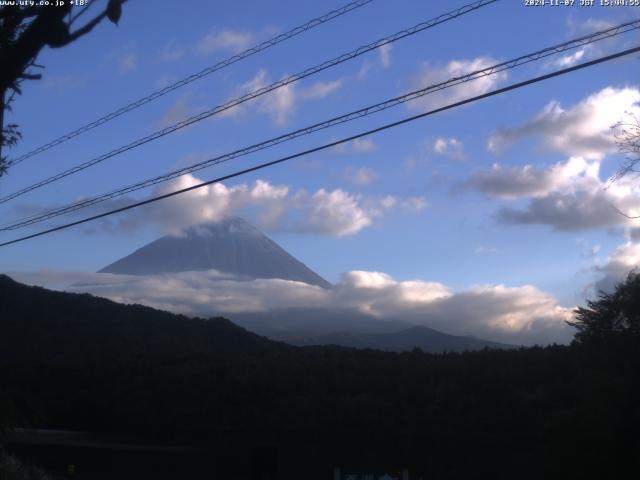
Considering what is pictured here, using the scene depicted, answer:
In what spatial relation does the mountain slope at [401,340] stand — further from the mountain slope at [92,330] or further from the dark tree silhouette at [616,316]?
the dark tree silhouette at [616,316]

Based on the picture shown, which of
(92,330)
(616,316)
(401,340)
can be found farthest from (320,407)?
(401,340)

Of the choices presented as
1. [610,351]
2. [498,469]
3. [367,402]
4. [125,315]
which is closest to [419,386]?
[367,402]

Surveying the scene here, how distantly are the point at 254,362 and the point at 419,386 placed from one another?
9.44 m

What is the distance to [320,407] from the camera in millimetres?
34312

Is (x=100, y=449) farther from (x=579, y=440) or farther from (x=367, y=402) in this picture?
(x=579, y=440)

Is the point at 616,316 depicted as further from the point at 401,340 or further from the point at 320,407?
the point at 401,340

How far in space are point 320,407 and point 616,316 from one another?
633 inches

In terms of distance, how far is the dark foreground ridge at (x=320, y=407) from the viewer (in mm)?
18172

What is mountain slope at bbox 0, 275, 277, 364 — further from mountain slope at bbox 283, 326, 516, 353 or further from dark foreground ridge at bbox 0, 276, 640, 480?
mountain slope at bbox 283, 326, 516, 353

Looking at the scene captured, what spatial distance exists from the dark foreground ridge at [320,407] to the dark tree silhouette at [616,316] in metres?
0.52

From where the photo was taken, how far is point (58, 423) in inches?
1539

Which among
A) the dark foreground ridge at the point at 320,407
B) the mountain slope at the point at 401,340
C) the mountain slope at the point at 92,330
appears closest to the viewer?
the dark foreground ridge at the point at 320,407

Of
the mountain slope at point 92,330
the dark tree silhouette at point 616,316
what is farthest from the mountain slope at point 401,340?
the dark tree silhouette at point 616,316

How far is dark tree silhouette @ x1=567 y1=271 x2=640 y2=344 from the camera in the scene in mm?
20094
